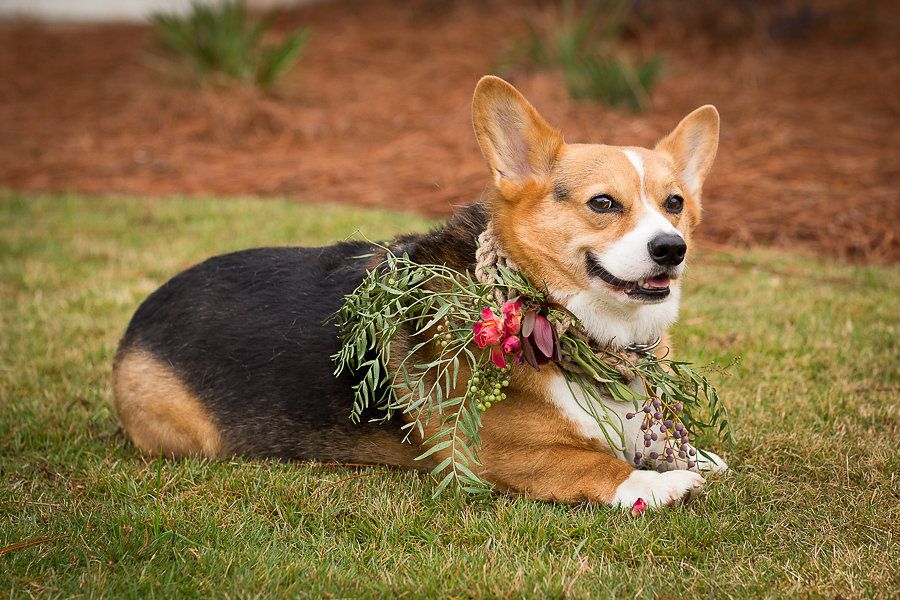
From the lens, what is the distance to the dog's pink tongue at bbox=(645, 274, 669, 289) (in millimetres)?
3303

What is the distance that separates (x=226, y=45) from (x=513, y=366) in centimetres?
822

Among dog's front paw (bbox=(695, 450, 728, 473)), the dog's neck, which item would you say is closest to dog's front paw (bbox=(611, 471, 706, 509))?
dog's front paw (bbox=(695, 450, 728, 473))

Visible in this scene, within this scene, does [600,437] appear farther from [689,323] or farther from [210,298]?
[689,323]

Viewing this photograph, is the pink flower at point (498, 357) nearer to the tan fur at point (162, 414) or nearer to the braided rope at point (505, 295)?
the braided rope at point (505, 295)

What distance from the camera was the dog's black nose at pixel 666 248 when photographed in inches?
126

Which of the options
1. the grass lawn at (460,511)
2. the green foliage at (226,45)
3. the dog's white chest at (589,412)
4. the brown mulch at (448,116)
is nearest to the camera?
the grass lawn at (460,511)

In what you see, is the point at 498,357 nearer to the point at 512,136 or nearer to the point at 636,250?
the point at 636,250

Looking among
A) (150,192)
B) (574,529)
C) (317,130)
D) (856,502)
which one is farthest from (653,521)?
(317,130)

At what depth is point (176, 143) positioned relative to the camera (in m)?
10.2

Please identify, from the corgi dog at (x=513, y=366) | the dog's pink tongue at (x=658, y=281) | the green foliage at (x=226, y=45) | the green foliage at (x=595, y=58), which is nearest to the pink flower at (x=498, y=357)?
the corgi dog at (x=513, y=366)

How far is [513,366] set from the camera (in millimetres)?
3434

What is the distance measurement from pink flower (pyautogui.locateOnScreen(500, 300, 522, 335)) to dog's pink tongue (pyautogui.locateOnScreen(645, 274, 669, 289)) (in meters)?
0.50

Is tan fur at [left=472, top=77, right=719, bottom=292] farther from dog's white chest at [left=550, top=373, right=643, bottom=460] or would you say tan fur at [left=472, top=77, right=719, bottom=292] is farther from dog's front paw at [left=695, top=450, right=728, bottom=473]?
dog's front paw at [left=695, top=450, right=728, bottom=473]

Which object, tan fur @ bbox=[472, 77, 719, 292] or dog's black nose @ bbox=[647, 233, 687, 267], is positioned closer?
dog's black nose @ bbox=[647, 233, 687, 267]
